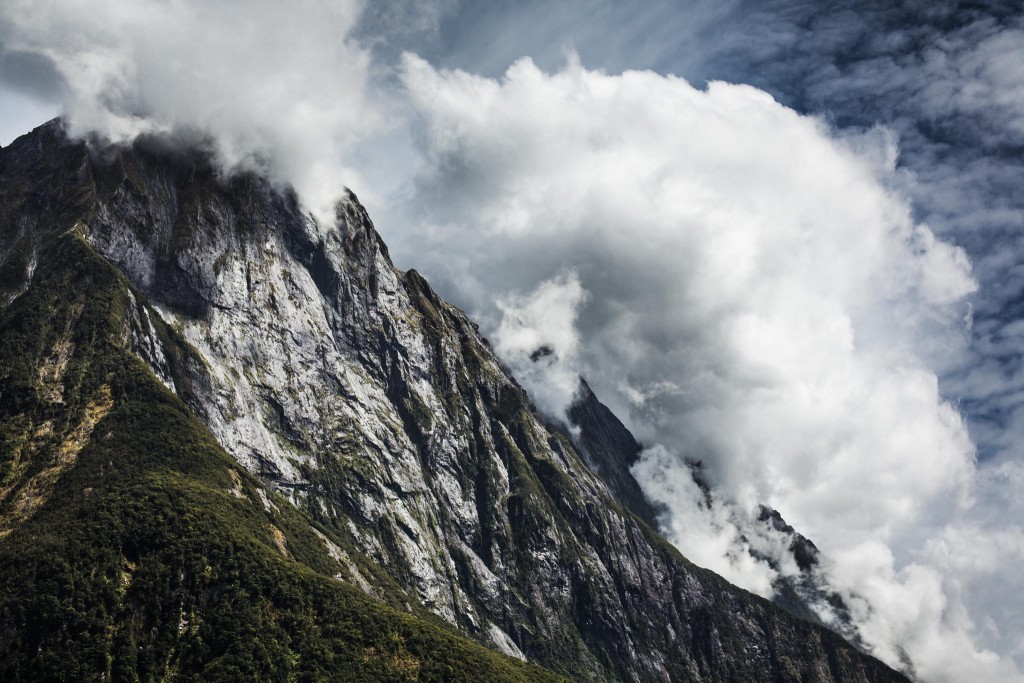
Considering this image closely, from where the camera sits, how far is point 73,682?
Answer: 200 meters

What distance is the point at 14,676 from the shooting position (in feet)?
645

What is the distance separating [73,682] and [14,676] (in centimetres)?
1569
